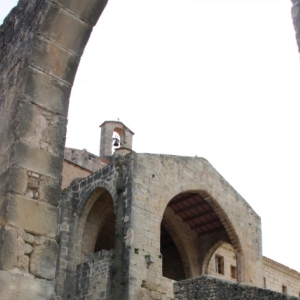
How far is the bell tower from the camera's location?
949 inches

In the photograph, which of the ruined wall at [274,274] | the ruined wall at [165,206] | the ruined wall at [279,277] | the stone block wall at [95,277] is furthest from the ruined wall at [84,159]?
the ruined wall at [279,277]

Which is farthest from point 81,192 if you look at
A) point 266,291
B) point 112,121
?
point 112,121

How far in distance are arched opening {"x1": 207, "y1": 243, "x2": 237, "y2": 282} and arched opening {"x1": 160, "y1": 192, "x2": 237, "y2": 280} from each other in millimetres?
968

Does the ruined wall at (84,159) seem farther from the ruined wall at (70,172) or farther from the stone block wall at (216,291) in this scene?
the stone block wall at (216,291)

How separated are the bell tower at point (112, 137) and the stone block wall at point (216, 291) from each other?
10.9 metres

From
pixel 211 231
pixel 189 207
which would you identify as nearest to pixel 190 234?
pixel 211 231

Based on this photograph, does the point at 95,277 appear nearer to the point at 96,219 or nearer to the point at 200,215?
the point at 96,219

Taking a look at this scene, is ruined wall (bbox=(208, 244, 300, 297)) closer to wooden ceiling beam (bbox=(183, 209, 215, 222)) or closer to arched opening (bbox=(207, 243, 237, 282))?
arched opening (bbox=(207, 243, 237, 282))

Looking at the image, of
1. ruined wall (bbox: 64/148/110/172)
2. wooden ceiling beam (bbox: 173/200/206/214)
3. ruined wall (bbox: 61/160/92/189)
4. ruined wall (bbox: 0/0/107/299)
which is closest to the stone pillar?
ruined wall (bbox: 0/0/107/299)

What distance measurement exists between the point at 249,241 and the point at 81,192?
536 centimetres

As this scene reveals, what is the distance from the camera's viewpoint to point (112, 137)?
80.8ft

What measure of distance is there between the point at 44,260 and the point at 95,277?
386 inches

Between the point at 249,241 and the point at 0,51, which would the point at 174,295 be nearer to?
the point at 249,241

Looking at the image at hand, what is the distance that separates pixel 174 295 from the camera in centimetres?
1390
